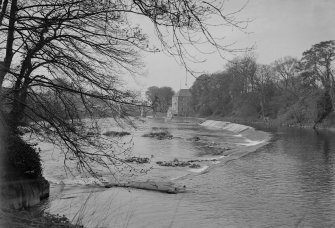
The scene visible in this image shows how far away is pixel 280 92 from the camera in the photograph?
266 ft

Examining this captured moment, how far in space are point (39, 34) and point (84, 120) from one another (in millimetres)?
1530

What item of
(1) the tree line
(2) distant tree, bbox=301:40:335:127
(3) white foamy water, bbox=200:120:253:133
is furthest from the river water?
(2) distant tree, bbox=301:40:335:127

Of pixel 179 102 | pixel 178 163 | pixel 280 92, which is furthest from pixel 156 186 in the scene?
pixel 179 102

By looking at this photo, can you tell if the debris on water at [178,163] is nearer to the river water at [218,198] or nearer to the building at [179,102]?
the river water at [218,198]

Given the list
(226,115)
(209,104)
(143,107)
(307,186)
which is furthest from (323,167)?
(209,104)

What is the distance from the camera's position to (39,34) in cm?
617

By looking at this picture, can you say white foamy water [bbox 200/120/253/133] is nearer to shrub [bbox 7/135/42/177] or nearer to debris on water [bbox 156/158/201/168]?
debris on water [bbox 156/158/201/168]

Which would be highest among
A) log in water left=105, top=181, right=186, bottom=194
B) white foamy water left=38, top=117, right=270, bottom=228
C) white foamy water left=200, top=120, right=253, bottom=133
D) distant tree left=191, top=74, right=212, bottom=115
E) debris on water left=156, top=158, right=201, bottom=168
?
distant tree left=191, top=74, right=212, bottom=115

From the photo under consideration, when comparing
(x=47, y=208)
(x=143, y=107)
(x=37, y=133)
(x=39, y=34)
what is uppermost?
(x=39, y=34)

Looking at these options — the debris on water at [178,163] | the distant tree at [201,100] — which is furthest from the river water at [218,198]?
the distant tree at [201,100]

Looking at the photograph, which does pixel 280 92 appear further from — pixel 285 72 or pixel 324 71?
pixel 324 71

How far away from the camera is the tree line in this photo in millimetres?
57447

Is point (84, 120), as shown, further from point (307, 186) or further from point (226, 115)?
point (226, 115)

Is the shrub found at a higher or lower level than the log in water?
higher
